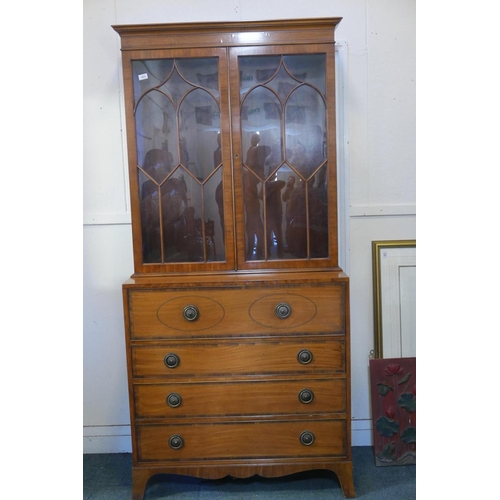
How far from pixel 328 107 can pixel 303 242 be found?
1.71ft

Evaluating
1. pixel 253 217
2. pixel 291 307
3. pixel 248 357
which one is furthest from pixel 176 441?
pixel 253 217

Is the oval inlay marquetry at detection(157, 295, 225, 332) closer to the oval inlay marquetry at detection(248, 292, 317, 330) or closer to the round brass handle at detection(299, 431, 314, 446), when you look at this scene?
the oval inlay marquetry at detection(248, 292, 317, 330)

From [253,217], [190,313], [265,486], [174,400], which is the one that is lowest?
[265,486]

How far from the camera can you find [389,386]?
7.14ft

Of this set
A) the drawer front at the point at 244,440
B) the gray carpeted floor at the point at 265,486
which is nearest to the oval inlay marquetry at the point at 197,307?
the drawer front at the point at 244,440

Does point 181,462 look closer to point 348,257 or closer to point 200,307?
point 200,307

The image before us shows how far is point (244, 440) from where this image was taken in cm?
182

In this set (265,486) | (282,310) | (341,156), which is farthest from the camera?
(341,156)

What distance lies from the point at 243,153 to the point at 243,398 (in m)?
0.94

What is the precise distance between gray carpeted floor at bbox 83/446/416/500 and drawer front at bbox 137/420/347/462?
20cm

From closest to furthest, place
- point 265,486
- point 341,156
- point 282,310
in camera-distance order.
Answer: point 282,310
point 265,486
point 341,156

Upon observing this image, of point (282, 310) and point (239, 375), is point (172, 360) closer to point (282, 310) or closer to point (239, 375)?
point (239, 375)

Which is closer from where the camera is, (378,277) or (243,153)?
(243,153)

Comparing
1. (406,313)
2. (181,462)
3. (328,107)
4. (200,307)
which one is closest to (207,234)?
(200,307)
